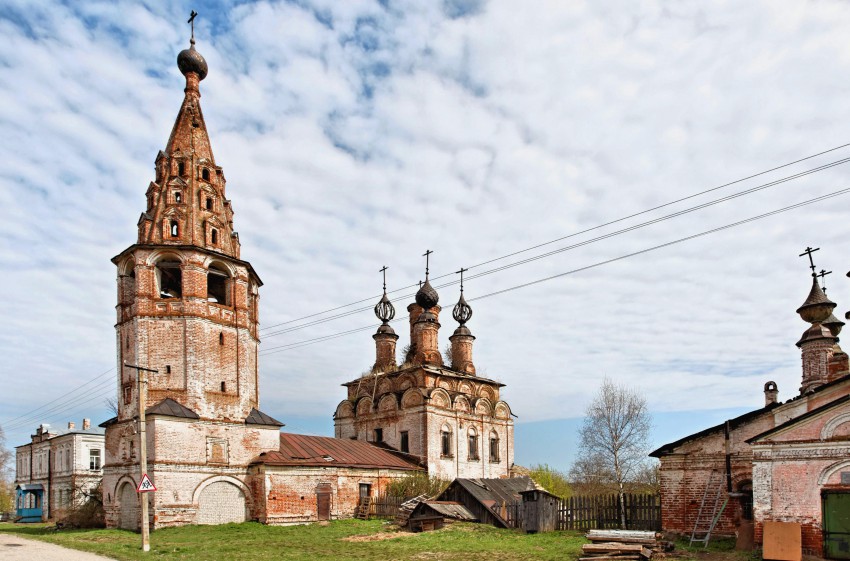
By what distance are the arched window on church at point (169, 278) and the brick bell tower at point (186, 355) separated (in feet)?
0.18

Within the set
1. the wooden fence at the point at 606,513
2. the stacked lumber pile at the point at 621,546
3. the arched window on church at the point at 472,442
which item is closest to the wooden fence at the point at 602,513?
the wooden fence at the point at 606,513

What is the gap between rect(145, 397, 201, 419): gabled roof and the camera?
76.6ft

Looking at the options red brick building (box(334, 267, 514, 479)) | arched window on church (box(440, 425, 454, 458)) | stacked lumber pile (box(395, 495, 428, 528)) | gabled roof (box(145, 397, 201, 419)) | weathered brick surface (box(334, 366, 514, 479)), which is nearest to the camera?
gabled roof (box(145, 397, 201, 419))

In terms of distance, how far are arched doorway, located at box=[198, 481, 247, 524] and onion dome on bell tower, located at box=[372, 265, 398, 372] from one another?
14.6 meters

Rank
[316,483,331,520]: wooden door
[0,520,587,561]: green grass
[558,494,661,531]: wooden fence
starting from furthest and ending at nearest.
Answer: [316,483,331,520]: wooden door, [558,494,661,531]: wooden fence, [0,520,587,561]: green grass

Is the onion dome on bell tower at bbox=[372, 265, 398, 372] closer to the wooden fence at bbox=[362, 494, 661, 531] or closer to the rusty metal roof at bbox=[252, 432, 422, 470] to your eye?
the rusty metal roof at bbox=[252, 432, 422, 470]

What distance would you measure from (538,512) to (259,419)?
11.7 meters

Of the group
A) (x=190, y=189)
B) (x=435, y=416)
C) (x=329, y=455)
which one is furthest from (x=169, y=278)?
(x=435, y=416)

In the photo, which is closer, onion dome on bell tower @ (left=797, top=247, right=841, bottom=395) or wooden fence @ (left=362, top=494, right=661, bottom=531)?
wooden fence @ (left=362, top=494, right=661, bottom=531)

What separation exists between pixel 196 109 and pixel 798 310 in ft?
84.8

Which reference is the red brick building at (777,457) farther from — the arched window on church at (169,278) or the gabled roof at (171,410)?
the arched window on church at (169,278)

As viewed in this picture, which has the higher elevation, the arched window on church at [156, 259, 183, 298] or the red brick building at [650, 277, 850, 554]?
the arched window on church at [156, 259, 183, 298]

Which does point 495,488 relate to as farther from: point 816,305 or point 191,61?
point 191,61

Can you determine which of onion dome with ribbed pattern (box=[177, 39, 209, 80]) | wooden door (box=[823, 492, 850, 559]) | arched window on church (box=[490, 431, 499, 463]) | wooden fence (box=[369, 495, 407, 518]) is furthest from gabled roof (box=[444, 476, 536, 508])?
onion dome with ribbed pattern (box=[177, 39, 209, 80])
